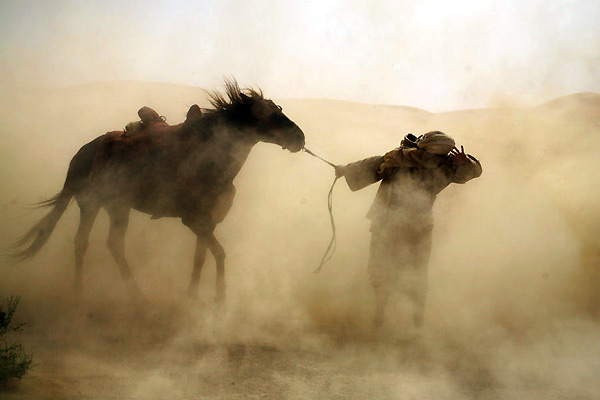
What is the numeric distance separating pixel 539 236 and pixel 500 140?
15.6 feet

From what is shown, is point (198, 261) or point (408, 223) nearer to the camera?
point (408, 223)

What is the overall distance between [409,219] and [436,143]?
32.4 inches

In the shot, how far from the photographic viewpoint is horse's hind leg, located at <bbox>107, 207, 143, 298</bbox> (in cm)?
728

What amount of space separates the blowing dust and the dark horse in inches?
28.1

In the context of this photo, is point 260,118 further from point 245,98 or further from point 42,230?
point 42,230

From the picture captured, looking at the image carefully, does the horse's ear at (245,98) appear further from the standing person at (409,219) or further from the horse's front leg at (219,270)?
the standing person at (409,219)

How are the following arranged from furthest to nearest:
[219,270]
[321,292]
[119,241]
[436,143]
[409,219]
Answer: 1. [321,292]
2. [119,241]
3. [219,270]
4. [409,219]
5. [436,143]

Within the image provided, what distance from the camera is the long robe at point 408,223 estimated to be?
20.2 ft

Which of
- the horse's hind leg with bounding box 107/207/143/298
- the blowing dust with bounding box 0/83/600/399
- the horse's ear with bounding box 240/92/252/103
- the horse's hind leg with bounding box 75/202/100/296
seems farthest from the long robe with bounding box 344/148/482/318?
the horse's hind leg with bounding box 75/202/100/296

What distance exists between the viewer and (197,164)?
7.04m

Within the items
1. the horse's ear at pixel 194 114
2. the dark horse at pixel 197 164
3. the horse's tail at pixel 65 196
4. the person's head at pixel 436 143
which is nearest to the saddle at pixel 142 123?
the dark horse at pixel 197 164

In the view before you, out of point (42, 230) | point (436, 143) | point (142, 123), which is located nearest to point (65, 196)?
point (42, 230)

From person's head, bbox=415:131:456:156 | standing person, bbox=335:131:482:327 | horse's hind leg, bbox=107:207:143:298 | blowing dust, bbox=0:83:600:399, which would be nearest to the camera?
blowing dust, bbox=0:83:600:399

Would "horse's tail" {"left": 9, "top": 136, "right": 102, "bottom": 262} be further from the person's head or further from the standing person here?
the person's head
